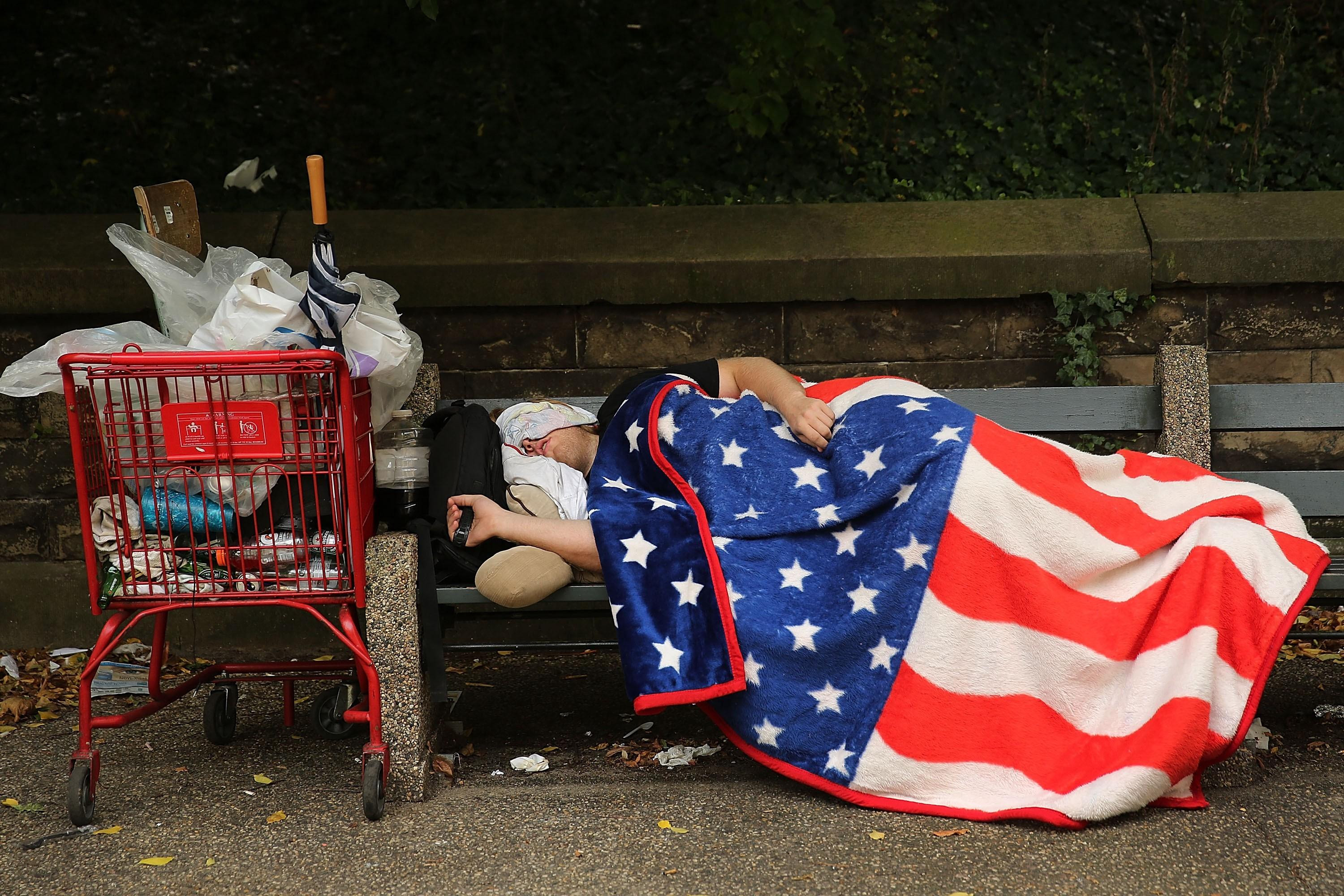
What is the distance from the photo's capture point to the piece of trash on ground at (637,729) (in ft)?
11.7

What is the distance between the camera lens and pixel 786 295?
13.8 feet

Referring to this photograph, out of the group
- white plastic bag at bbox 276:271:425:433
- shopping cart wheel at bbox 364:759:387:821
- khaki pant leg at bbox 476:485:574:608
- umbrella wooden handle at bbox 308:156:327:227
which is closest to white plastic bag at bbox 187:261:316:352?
white plastic bag at bbox 276:271:425:433

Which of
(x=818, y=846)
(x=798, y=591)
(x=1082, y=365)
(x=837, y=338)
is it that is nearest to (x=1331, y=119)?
(x=1082, y=365)

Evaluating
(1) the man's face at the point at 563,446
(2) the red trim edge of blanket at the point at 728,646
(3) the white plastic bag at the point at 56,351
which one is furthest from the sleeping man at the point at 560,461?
(3) the white plastic bag at the point at 56,351

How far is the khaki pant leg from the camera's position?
298 centimetres

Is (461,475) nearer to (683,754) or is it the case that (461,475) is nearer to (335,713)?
(335,713)

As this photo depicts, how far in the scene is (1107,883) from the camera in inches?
96.7

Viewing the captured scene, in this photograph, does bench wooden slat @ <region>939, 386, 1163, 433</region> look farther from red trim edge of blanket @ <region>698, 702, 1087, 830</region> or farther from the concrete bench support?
red trim edge of blanket @ <region>698, 702, 1087, 830</region>

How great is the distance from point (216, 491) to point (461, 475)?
2.21 ft

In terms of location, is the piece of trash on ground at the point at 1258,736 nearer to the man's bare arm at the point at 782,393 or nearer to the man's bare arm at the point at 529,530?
the man's bare arm at the point at 782,393

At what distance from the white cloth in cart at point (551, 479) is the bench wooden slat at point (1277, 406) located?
6.77 ft

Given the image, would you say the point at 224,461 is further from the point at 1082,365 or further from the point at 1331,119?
the point at 1331,119

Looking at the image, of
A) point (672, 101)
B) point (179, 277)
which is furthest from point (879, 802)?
point (672, 101)

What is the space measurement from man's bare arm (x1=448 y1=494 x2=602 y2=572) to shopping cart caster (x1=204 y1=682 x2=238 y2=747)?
0.97m
